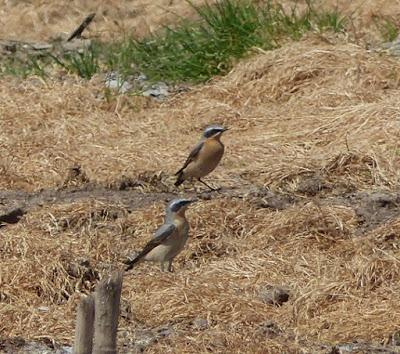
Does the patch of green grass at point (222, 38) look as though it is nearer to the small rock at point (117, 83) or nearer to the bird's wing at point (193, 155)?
the small rock at point (117, 83)

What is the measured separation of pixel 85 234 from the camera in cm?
959

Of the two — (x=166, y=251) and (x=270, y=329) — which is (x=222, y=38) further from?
(x=270, y=329)

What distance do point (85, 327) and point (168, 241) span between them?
4008 mm

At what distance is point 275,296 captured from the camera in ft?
26.7

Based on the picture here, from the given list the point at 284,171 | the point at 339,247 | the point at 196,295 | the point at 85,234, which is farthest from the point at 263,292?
the point at 284,171

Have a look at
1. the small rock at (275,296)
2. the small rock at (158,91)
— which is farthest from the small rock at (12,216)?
the small rock at (158,91)

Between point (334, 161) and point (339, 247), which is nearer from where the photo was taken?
point (339, 247)

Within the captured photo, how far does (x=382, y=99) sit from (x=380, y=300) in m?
4.73

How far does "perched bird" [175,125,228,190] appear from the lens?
35.3ft

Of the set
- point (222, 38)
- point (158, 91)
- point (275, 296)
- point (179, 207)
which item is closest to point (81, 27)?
point (222, 38)

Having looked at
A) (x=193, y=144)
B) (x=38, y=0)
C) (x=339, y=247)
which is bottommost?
(x=38, y=0)

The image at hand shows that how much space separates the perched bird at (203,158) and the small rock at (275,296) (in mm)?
2595

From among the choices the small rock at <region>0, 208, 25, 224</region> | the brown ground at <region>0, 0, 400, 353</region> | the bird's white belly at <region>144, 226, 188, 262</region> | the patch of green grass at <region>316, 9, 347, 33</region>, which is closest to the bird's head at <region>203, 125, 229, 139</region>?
the brown ground at <region>0, 0, 400, 353</region>

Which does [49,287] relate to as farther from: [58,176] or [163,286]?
[58,176]
